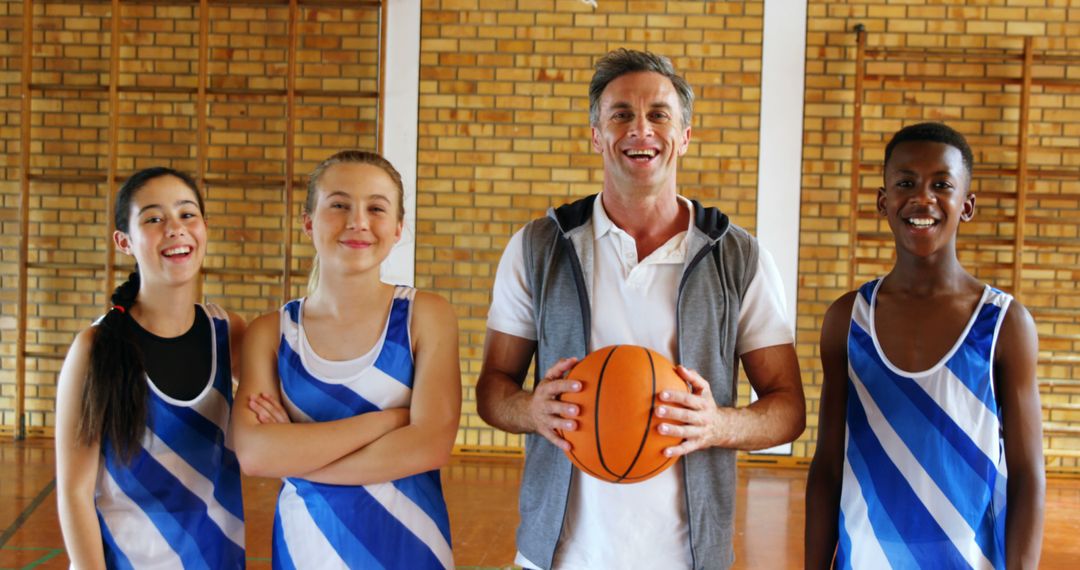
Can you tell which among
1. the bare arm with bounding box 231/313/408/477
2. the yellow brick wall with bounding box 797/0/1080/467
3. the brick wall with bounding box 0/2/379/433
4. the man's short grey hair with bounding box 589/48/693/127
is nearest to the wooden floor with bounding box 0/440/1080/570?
the yellow brick wall with bounding box 797/0/1080/467

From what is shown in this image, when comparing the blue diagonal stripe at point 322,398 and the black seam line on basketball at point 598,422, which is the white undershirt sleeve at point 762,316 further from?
the blue diagonal stripe at point 322,398

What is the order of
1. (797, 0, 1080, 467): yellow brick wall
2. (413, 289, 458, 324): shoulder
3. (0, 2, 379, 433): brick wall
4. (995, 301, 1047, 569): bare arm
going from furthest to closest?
1. (0, 2, 379, 433): brick wall
2. (797, 0, 1080, 467): yellow brick wall
3. (413, 289, 458, 324): shoulder
4. (995, 301, 1047, 569): bare arm

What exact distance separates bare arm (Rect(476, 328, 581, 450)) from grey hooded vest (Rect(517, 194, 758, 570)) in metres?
0.07

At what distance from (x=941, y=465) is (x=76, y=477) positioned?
5.81 feet

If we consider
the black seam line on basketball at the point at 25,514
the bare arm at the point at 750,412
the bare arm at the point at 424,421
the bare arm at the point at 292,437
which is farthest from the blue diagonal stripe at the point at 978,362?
the black seam line on basketball at the point at 25,514

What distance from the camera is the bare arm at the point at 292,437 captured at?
1.70 metres

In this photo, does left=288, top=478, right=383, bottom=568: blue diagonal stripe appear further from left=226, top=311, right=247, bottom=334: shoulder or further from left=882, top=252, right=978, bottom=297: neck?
left=882, top=252, right=978, bottom=297: neck

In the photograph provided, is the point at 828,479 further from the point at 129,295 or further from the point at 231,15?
the point at 231,15

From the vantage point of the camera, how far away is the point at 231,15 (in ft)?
19.5

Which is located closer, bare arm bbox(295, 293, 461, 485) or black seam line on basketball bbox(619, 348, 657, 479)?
black seam line on basketball bbox(619, 348, 657, 479)

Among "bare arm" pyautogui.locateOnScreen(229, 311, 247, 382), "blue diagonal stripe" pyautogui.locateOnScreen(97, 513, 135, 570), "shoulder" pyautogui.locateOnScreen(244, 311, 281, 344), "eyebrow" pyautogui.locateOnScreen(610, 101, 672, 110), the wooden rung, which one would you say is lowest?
the wooden rung

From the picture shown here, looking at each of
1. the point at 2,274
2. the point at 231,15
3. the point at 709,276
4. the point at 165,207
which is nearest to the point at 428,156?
the point at 231,15

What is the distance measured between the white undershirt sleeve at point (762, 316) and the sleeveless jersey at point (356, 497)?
713 millimetres

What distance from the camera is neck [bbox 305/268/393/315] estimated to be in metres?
1.85
